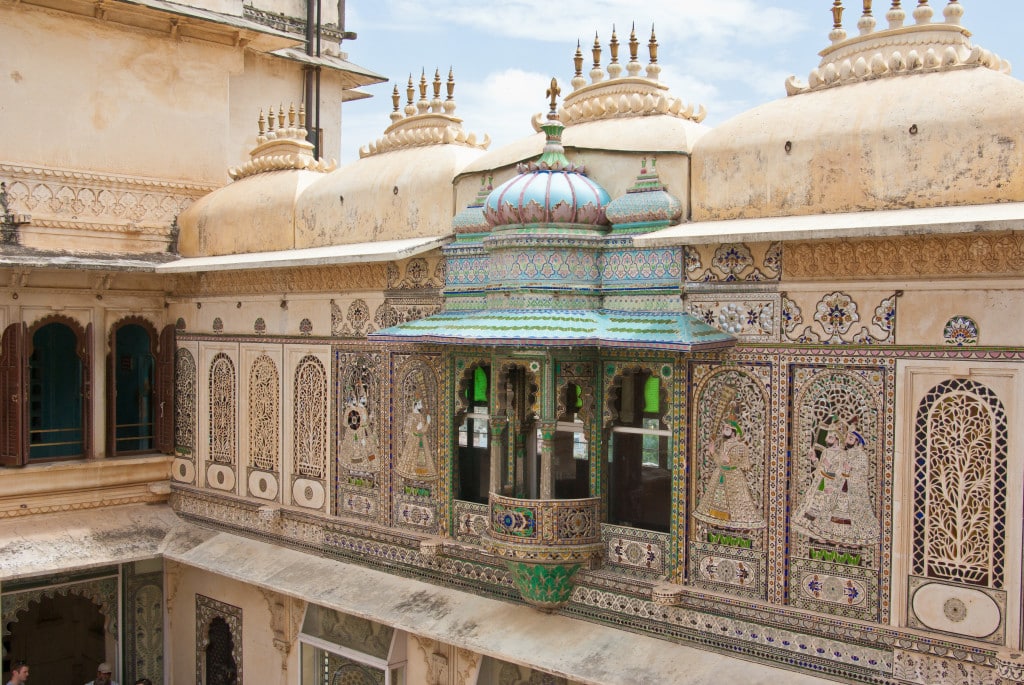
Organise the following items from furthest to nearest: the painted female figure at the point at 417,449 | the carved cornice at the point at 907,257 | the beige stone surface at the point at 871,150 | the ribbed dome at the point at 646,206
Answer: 1. the painted female figure at the point at 417,449
2. the ribbed dome at the point at 646,206
3. the beige stone surface at the point at 871,150
4. the carved cornice at the point at 907,257

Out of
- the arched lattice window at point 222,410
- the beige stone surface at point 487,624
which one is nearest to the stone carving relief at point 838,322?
the beige stone surface at point 487,624

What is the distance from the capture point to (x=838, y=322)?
5602 mm

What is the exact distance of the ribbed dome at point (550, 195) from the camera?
6.59m

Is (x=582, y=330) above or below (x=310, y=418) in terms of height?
above

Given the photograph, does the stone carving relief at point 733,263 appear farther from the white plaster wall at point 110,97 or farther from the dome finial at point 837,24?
the white plaster wall at point 110,97

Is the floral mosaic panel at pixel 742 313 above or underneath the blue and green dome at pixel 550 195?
underneath

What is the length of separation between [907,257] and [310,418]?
5.32 m

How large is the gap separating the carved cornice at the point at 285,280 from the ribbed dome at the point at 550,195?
1.72 m

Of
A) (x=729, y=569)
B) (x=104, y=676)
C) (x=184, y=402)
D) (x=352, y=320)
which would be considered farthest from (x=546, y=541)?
(x=104, y=676)

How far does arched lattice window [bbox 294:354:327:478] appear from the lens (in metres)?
8.62

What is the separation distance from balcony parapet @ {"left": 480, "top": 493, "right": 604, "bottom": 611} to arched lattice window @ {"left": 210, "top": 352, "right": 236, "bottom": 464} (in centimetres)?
397

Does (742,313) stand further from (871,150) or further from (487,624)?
(487,624)

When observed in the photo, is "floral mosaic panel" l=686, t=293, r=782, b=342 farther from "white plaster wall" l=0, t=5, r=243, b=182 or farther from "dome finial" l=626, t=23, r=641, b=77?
"white plaster wall" l=0, t=5, r=243, b=182

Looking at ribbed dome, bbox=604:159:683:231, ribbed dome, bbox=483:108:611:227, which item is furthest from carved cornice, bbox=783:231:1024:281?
ribbed dome, bbox=483:108:611:227
